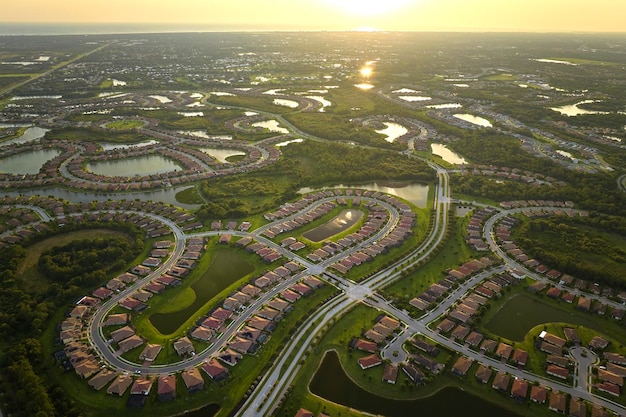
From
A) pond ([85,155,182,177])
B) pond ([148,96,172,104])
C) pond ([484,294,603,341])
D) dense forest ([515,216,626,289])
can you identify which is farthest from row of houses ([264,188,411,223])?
pond ([148,96,172,104])

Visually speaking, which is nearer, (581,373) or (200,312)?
(581,373)

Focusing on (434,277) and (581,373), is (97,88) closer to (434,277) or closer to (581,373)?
(434,277)

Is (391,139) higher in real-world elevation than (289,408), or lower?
higher

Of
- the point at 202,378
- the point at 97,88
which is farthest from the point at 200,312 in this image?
the point at 97,88

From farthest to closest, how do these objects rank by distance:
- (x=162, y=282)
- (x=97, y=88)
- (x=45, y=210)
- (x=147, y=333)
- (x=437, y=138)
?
(x=97, y=88) → (x=437, y=138) → (x=45, y=210) → (x=162, y=282) → (x=147, y=333)

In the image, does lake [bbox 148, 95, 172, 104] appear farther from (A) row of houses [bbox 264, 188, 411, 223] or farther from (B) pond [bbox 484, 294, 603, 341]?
(B) pond [bbox 484, 294, 603, 341]

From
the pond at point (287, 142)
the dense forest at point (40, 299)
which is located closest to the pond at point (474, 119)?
the pond at point (287, 142)

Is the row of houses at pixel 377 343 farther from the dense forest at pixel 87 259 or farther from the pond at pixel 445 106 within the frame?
the pond at pixel 445 106

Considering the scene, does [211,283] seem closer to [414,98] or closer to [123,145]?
[123,145]
